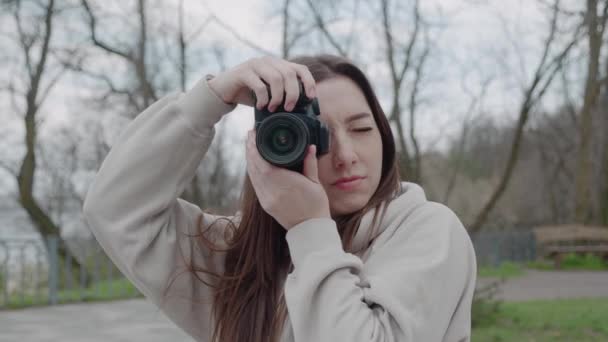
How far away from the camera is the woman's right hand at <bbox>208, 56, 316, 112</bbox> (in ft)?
3.97

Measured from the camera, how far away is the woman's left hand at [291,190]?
1184 mm

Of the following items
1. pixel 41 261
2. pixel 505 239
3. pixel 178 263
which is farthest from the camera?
pixel 505 239

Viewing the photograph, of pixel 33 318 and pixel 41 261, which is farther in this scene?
pixel 41 261

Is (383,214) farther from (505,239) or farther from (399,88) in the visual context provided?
(505,239)

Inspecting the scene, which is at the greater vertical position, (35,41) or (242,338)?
(35,41)

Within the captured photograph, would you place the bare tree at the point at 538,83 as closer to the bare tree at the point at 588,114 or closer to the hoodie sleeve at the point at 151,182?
the bare tree at the point at 588,114

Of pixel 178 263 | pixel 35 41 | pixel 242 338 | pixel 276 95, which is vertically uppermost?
pixel 35 41

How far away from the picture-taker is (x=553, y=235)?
15086 mm

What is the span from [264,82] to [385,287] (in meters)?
0.45

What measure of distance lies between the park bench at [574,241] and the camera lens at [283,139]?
46.3ft

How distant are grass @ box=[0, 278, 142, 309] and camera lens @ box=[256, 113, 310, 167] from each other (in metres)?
8.16

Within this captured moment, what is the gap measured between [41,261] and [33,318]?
1.54m

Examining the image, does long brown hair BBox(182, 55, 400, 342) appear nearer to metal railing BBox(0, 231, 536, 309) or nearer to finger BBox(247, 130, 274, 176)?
finger BBox(247, 130, 274, 176)

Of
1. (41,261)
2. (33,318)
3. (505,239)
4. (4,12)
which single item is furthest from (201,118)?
(505,239)
